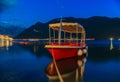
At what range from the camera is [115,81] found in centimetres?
2105

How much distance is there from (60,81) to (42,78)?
2.37 metres

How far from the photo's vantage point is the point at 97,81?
2075 centimetres

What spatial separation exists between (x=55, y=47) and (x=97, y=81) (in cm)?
1020

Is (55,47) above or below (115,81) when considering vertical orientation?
above

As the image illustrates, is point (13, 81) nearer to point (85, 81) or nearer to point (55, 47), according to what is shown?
point (85, 81)

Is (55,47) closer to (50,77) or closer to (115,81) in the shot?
(50,77)

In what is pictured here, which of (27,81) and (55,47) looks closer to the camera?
(27,81)

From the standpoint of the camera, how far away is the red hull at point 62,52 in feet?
98.6

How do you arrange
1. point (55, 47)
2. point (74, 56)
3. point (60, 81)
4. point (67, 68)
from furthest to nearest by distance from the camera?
Result: point (74, 56) < point (55, 47) < point (67, 68) < point (60, 81)

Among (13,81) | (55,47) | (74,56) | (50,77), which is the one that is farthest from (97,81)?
(74,56)

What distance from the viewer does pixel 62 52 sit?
31.2 m

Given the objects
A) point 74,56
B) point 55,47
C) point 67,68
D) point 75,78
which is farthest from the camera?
point 74,56

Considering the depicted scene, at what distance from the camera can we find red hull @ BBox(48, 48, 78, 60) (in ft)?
98.6

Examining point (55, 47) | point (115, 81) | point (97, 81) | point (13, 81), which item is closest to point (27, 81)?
point (13, 81)
